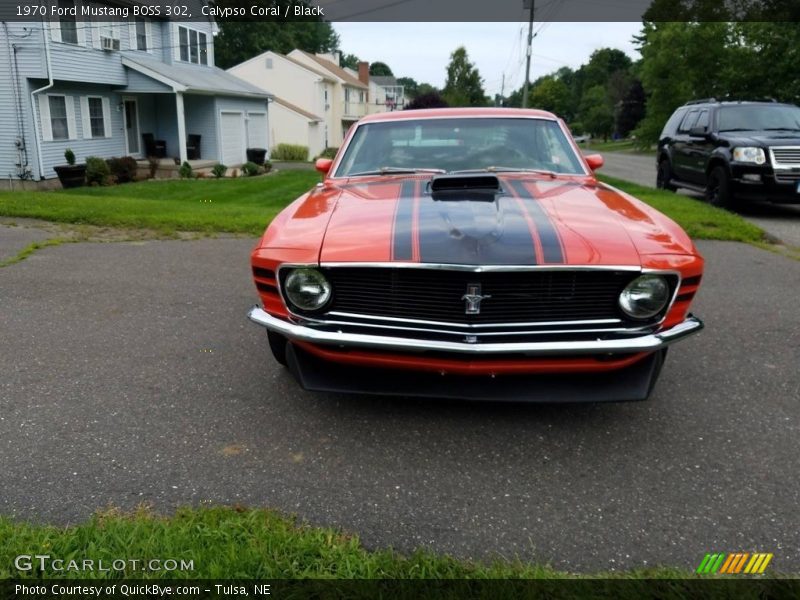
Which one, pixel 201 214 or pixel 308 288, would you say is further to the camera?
pixel 201 214

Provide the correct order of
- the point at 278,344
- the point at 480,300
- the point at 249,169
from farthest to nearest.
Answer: the point at 249,169 < the point at 278,344 < the point at 480,300

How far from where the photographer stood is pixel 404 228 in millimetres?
3016

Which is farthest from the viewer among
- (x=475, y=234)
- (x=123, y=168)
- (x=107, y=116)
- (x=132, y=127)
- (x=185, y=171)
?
(x=132, y=127)

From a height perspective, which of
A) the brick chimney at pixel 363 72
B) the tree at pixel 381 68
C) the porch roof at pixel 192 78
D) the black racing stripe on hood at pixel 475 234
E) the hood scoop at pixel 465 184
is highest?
A: the tree at pixel 381 68

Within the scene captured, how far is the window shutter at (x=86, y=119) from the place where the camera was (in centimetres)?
→ 1923

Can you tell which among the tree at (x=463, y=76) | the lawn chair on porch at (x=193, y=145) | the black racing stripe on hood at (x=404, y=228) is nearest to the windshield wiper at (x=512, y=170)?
the black racing stripe on hood at (x=404, y=228)

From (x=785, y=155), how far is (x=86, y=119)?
59.7ft

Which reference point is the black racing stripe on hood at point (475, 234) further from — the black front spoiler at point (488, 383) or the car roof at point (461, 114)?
the car roof at point (461, 114)

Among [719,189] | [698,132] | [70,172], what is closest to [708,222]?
[719,189]

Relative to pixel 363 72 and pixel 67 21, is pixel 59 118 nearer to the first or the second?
pixel 67 21

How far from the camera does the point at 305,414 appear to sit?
3389 millimetres

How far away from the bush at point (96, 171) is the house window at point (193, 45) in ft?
26.6

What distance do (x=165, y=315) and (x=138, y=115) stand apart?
1989cm

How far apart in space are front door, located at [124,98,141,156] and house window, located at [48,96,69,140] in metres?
3.19
